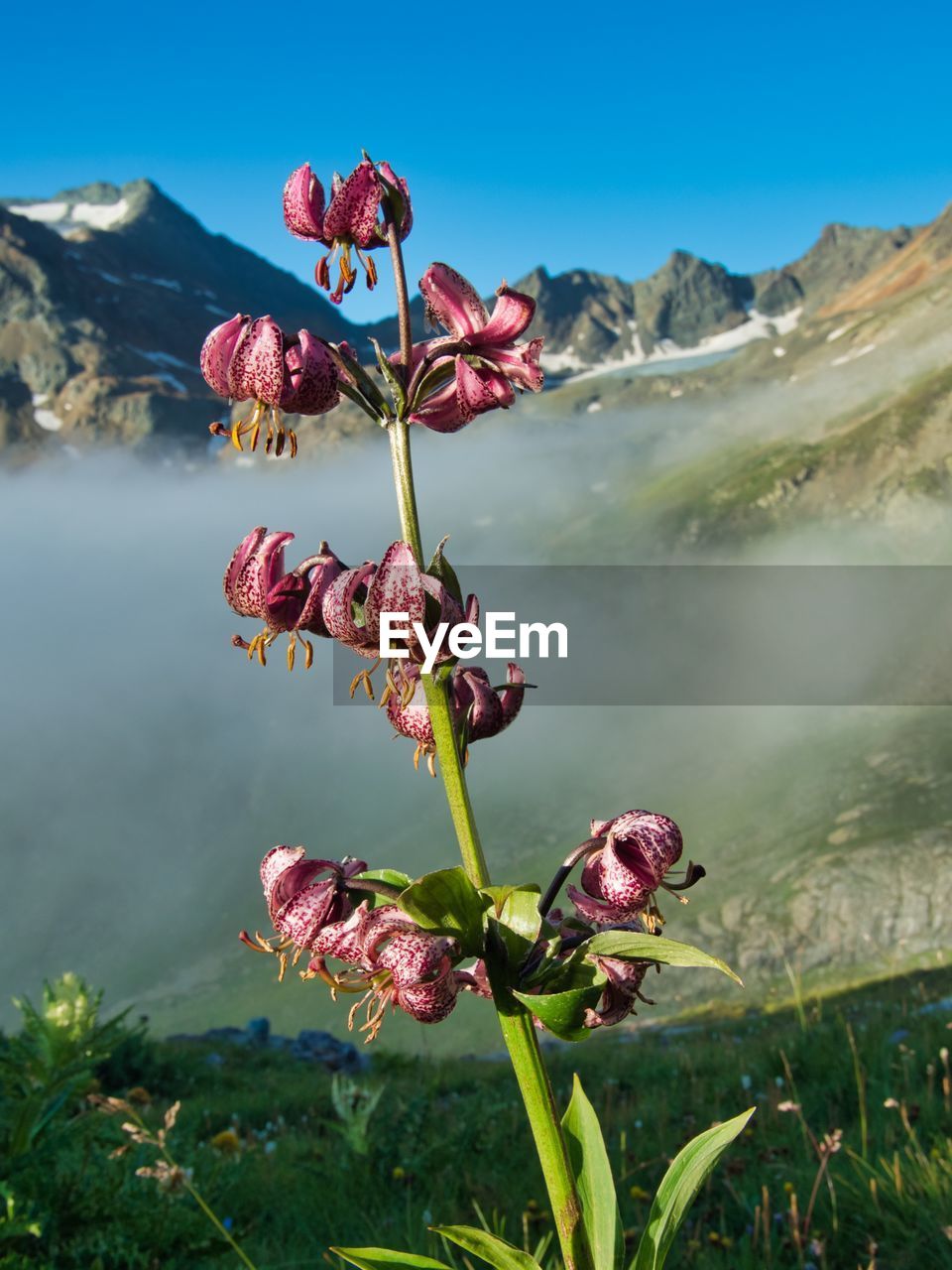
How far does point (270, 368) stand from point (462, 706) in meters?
0.68

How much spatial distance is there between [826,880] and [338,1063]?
706 inches

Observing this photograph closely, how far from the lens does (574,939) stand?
5.34ft

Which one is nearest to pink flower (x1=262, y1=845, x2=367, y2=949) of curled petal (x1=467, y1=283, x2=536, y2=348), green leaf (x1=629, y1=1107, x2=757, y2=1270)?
green leaf (x1=629, y1=1107, x2=757, y2=1270)

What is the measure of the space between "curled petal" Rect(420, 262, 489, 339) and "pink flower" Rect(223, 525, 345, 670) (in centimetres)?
46

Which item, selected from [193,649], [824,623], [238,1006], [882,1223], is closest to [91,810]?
[193,649]

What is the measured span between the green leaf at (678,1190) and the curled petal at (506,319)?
1366mm

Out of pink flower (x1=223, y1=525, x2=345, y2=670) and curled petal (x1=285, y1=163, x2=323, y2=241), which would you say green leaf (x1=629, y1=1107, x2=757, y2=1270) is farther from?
curled petal (x1=285, y1=163, x2=323, y2=241)

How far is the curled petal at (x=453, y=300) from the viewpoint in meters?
1.70

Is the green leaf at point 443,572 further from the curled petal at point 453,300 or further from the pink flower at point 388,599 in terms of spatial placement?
the curled petal at point 453,300

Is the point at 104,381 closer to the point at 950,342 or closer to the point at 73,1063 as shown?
the point at 950,342

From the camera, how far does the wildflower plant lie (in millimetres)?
1527

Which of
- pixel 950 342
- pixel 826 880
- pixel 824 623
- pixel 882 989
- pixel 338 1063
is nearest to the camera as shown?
pixel 338 1063

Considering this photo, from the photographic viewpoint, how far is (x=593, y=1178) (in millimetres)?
1671

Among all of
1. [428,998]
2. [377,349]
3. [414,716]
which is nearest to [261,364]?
[377,349]
